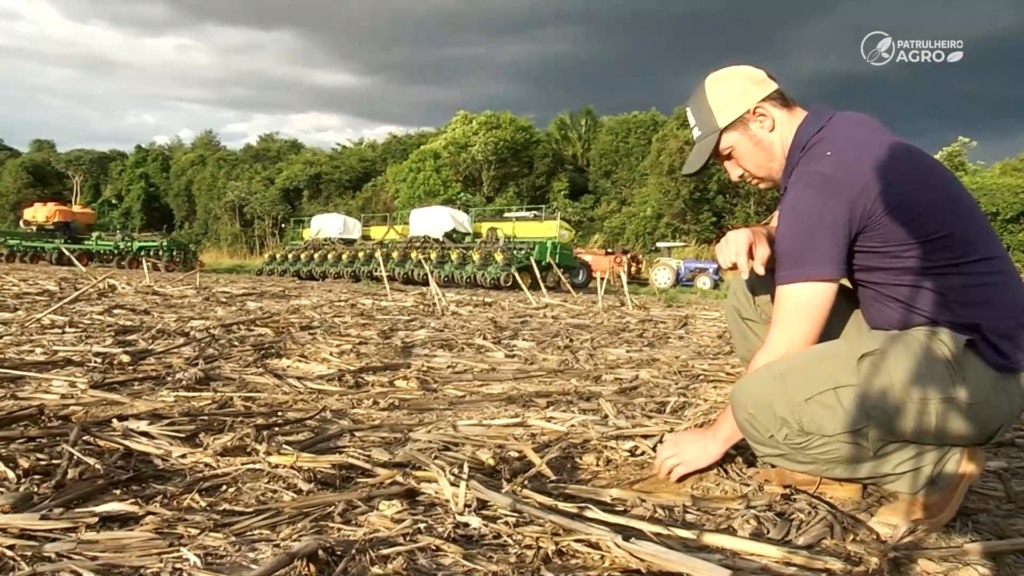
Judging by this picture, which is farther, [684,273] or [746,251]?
[684,273]

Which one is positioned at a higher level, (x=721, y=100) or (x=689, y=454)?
(x=721, y=100)

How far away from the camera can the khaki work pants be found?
2076 millimetres

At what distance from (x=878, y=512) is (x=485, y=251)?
1698 cm

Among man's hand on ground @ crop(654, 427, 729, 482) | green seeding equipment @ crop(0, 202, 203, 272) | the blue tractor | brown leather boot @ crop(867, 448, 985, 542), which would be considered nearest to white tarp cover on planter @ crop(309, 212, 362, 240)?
green seeding equipment @ crop(0, 202, 203, 272)

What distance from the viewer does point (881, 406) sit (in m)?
2.09

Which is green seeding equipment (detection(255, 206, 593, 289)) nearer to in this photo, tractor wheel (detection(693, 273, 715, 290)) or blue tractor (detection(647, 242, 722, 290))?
blue tractor (detection(647, 242, 722, 290))

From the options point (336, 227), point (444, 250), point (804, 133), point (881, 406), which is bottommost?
point (881, 406)

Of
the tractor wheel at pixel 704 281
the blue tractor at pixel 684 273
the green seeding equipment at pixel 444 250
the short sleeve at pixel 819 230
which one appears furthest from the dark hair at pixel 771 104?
the blue tractor at pixel 684 273

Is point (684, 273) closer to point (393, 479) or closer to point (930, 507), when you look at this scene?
point (930, 507)

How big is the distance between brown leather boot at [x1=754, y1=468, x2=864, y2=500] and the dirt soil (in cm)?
4

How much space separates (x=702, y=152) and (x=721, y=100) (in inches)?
6.9

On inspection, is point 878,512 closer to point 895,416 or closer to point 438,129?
point 895,416

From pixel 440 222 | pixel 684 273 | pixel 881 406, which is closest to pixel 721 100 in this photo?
pixel 881 406

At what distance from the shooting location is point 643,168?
33906 mm
